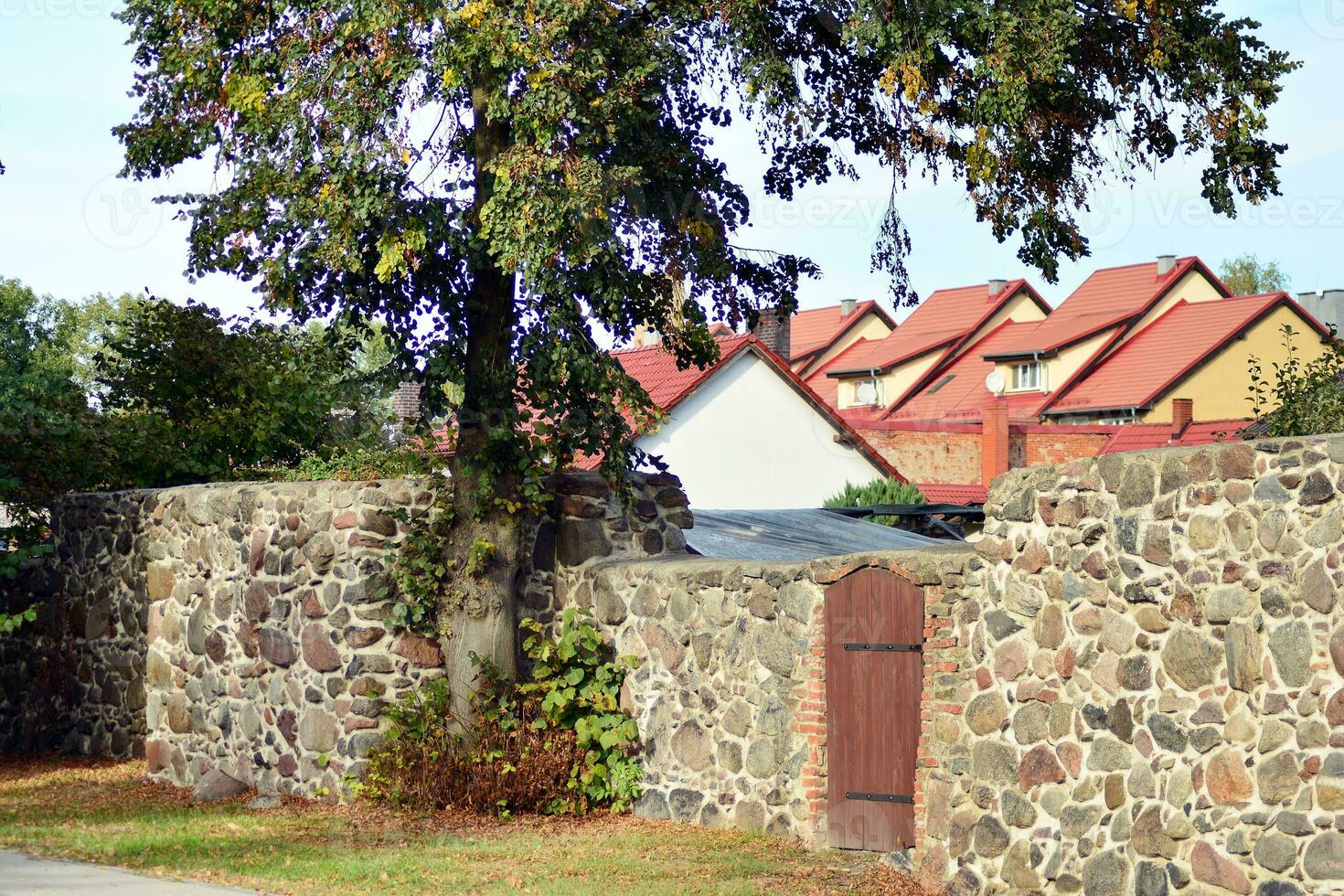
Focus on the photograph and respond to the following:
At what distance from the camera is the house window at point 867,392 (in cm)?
4672

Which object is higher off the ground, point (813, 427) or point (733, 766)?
point (813, 427)

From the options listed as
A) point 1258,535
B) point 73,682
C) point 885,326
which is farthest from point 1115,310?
point 1258,535

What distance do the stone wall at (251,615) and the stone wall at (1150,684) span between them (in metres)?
3.91

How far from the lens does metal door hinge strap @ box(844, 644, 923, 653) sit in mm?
9195

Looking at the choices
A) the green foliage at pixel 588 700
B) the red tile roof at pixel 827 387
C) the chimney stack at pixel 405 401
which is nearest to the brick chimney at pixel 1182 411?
the red tile roof at pixel 827 387

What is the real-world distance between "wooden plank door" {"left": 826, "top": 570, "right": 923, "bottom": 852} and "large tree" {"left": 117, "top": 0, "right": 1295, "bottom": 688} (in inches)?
103

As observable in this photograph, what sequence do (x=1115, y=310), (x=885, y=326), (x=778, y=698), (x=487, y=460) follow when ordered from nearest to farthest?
(x=778, y=698)
(x=487, y=460)
(x=1115, y=310)
(x=885, y=326)

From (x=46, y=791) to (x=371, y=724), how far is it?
3034 mm

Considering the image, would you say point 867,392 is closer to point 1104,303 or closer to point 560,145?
point 1104,303

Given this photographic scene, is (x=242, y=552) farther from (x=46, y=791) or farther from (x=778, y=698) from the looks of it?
(x=778, y=698)

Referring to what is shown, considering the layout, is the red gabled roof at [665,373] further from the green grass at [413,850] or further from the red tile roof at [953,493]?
the green grass at [413,850]

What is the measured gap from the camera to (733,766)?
34.0 ft

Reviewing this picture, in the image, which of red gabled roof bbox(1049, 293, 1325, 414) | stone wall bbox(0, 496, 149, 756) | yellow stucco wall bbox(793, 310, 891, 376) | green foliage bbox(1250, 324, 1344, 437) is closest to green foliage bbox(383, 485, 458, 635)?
stone wall bbox(0, 496, 149, 756)

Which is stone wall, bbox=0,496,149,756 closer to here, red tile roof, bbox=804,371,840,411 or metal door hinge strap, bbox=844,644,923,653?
metal door hinge strap, bbox=844,644,923,653
